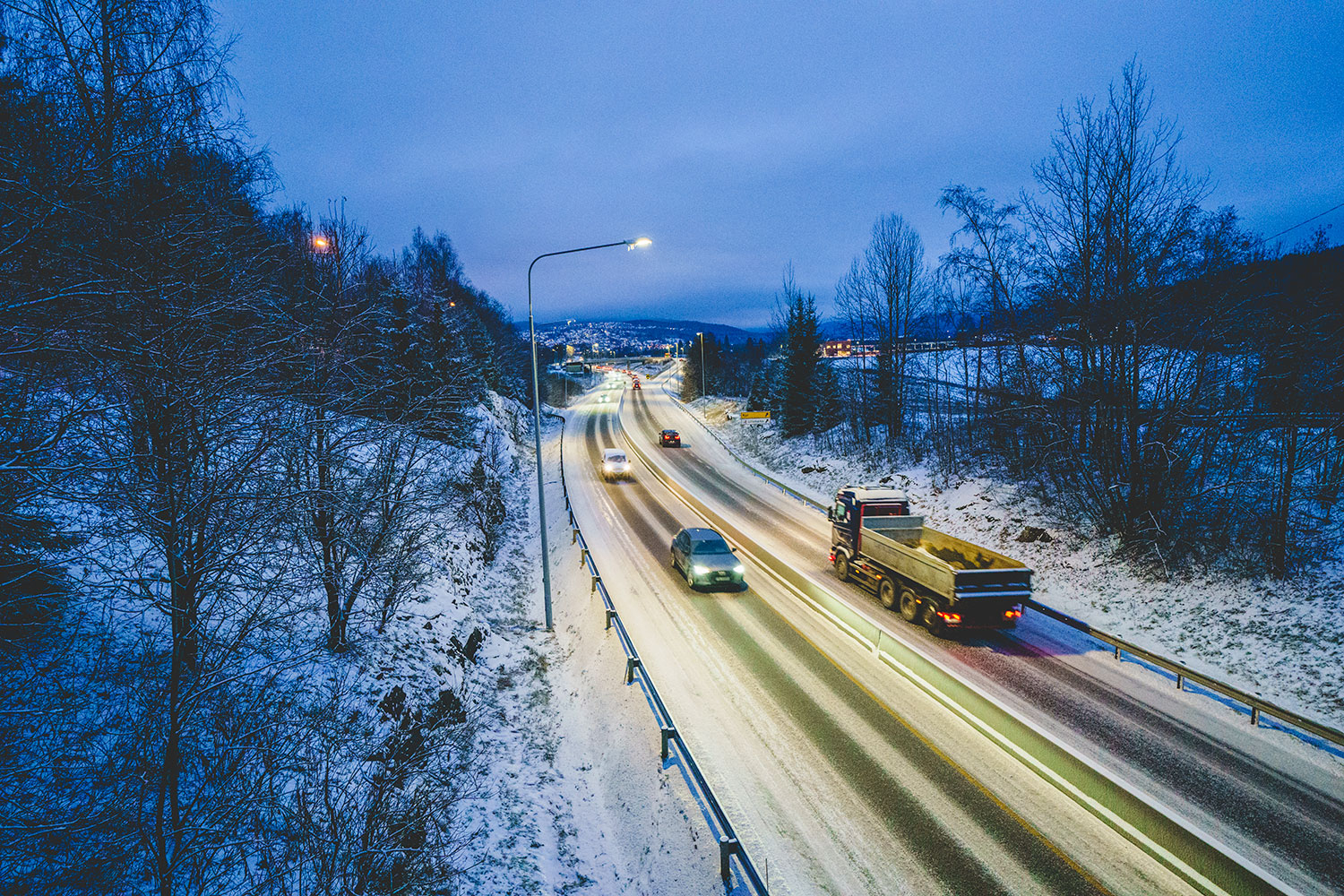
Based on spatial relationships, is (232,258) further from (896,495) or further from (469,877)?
(896,495)

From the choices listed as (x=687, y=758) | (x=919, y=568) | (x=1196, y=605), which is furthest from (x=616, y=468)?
(x=1196, y=605)

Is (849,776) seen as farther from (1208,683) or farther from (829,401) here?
(829,401)

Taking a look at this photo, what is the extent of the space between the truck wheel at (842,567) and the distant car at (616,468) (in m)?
17.1

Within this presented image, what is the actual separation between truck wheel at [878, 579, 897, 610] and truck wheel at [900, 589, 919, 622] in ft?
1.07

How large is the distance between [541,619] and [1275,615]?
1714cm

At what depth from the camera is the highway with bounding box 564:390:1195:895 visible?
639 centimetres

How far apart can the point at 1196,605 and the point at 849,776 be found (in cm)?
1046

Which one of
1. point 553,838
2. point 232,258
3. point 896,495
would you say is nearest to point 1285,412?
point 896,495

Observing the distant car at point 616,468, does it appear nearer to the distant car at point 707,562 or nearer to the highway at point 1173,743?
the distant car at point 707,562

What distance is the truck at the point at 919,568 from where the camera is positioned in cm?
1168

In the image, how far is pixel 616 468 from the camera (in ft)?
103

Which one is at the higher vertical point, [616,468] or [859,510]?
[859,510]

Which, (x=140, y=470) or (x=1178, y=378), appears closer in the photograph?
(x=140, y=470)

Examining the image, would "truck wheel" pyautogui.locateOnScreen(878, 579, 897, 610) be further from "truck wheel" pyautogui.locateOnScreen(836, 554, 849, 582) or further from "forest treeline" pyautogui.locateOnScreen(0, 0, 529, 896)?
"forest treeline" pyautogui.locateOnScreen(0, 0, 529, 896)
